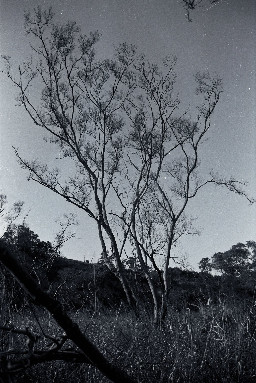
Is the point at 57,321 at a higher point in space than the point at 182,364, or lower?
higher

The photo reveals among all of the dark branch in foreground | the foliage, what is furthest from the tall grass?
the foliage

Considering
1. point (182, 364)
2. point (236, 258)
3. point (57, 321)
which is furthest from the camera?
point (236, 258)

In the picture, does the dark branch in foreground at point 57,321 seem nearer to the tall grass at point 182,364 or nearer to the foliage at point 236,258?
the tall grass at point 182,364

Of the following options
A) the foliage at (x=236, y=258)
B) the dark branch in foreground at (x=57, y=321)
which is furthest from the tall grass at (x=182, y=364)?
the foliage at (x=236, y=258)

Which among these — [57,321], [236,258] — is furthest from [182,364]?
[236,258]

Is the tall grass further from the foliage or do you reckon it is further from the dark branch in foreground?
the foliage

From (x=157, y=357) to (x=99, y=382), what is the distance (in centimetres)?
114

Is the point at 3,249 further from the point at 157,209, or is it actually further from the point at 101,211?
the point at 157,209

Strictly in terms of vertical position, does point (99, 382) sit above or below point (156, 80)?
below

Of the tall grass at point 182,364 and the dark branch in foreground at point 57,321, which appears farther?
the tall grass at point 182,364

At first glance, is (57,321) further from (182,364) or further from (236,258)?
(236,258)

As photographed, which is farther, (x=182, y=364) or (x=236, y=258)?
(x=236, y=258)

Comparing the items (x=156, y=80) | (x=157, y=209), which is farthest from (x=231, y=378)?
(x=156, y=80)

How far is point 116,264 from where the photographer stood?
1020cm
